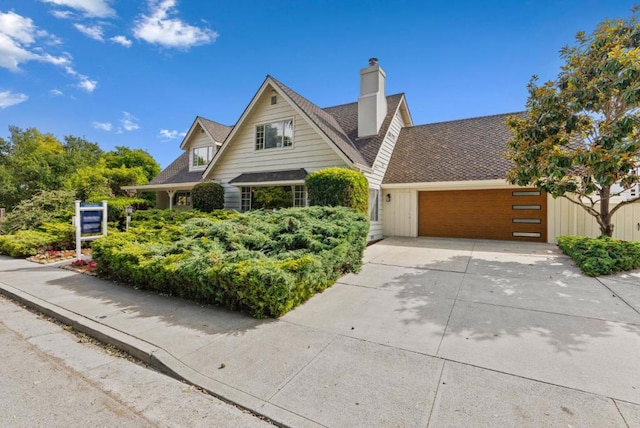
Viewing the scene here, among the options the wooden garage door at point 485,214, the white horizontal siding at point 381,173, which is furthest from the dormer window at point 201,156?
the wooden garage door at point 485,214

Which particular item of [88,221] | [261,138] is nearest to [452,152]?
[261,138]

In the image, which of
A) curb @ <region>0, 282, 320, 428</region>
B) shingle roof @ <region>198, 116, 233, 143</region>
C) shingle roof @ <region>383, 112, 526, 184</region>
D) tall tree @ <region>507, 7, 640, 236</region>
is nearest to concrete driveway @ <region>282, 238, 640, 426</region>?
curb @ <region>0, 282, 320, 428</region>

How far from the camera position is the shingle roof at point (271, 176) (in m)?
11.5

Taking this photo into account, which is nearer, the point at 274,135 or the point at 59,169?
the point at 274,135

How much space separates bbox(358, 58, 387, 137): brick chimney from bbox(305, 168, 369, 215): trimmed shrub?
172 inches

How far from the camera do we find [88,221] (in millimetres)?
8164

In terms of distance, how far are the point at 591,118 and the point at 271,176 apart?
34.4 ft

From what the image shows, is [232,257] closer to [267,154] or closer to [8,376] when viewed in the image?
[8,376]

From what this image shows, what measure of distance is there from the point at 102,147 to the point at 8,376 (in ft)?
173

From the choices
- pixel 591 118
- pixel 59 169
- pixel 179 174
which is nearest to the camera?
pixel 591 118

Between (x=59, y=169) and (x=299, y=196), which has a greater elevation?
(x=59, y=169)

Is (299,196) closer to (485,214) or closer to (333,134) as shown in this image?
(333,134)

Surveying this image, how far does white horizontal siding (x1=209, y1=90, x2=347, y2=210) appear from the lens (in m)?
11.5

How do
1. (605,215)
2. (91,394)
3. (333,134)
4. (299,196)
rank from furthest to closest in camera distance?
(299,196), (333,134), (605,215), (91,394)
